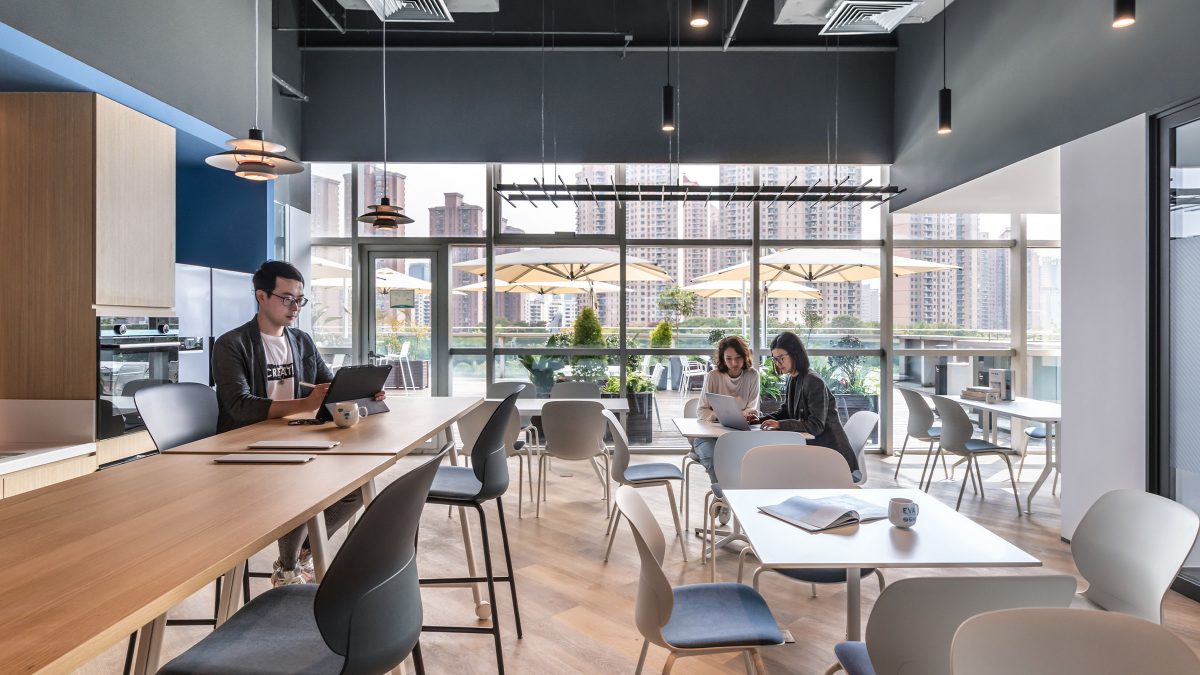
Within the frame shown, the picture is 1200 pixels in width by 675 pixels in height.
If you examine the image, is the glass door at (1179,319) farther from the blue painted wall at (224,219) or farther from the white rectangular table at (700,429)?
the blue painted wall at (224,219)

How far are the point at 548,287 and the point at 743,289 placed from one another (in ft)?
7.15

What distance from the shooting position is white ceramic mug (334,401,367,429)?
2.41 metres

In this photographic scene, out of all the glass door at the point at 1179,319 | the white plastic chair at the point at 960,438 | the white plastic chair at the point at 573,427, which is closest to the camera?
the glass door at the point at 1179,319

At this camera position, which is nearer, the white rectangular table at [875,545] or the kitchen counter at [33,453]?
the white rectangular table at [875,545]

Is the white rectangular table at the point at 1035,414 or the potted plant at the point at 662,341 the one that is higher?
the potted plant at the point at 662,341

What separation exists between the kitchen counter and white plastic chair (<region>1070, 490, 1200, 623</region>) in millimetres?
4318

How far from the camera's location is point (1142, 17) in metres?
3.60

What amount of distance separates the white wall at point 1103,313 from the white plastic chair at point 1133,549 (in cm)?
204

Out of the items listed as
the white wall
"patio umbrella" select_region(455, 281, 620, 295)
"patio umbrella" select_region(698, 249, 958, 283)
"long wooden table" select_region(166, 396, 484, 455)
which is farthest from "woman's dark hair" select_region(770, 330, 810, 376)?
"patio umbrella" select_region(455, 281, 620, 295)

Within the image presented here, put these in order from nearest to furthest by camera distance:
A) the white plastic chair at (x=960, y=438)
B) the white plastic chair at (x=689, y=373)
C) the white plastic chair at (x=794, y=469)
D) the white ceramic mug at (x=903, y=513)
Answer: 1. the white ceramic mug at (x=903, y=513)
2. the white plastic chair at (x=794, y=469)
3. the white plastic chair at (x=960, y=438)
4. the white plastic chair at (x=689, y=373)

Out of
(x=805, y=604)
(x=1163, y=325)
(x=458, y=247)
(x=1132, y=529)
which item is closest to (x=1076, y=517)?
(x=1163, y=325)

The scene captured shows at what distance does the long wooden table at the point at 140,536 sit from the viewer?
32.7 inches

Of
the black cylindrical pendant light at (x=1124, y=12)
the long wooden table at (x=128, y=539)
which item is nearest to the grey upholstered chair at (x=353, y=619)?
the long wooden table at (x=128, y=539)

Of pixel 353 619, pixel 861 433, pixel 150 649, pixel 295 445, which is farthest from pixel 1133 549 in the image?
pixel 150 649
